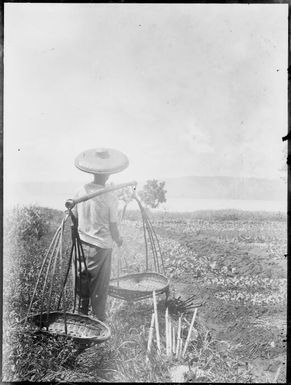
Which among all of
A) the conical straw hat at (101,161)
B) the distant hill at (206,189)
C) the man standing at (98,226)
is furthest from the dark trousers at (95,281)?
the conical straw hat at (101,161)

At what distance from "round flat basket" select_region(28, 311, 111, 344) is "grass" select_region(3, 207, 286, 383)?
0.37 feet

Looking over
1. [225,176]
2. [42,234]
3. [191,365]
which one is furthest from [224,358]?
[42,234]

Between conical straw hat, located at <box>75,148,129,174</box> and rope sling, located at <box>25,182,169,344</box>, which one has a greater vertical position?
conical straw hat, located at <box>75,148,129,174</box>

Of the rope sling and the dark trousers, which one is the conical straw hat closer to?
the rope sling

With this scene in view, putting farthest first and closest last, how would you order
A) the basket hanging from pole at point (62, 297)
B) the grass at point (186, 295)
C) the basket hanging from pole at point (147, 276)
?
the basket hanging from pole at point (147, 276) → the grass at point (186, 295) → the basket hanging from pole at point (62, 297)

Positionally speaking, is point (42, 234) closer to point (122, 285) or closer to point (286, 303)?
point (122, 285)

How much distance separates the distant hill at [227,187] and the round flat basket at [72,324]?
1260 millimetres

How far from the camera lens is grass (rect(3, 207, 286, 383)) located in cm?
381

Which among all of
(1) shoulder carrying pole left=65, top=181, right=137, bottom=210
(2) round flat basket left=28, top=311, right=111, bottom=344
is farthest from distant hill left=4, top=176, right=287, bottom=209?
(2) round flat basket left=28, top=311, right=111, bottom=344

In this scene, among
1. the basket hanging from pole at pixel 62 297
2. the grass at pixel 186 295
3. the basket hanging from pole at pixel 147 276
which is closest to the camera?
the basket hanging from pole at pixel 62 297

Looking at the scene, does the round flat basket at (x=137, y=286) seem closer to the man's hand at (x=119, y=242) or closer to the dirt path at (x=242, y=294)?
the dirt path at (x=242, y=294)

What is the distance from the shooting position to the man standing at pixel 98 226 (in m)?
3.83

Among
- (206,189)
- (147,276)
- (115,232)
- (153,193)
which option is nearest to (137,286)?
(147,276)

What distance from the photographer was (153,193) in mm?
3939
